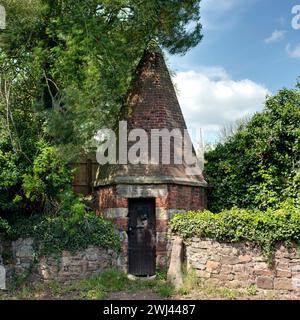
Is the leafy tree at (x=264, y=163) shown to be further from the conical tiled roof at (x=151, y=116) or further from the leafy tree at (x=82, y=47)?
the leafy tree at (x=82, y=47)

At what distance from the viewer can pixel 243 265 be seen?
1078cm

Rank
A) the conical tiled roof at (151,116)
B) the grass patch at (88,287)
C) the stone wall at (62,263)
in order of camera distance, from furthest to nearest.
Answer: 1. the conical tiled roof at (151,116)
2. the stone wall at (62,263)
3. the grass patch at (88,287)

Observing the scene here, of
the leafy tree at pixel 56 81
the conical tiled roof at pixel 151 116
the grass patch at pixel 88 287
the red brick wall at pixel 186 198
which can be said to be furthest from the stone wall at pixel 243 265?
the leafy tree at pixel 56 81

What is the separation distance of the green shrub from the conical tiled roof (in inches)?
60.3

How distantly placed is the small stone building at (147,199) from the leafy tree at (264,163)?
1602 mm

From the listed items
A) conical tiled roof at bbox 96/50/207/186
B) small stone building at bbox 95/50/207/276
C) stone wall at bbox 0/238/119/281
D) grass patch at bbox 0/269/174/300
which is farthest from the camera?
conical tiled roof at bbox 96/50/207/186

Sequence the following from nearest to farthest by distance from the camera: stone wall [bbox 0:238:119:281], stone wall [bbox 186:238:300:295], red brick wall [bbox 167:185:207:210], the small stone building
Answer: stone wall [bbox 186:238:300:295]
stone wall [bbox 0:238:119:281]
the small stone building
red brick wall [bbox 167:185:207:210]

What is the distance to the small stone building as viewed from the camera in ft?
40.6

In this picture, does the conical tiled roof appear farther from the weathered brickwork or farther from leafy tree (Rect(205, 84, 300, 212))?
leafy tree (Rect(205, 84, 300, 212))

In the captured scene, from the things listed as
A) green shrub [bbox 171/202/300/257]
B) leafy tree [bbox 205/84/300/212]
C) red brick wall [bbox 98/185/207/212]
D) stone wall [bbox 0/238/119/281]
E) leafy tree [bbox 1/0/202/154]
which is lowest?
stone wall [bbox 0/238/119/281]

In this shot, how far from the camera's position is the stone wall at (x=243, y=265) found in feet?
33.6

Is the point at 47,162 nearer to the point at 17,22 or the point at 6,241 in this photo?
the point at 6,241

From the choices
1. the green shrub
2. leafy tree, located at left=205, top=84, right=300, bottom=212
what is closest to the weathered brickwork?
the green shrub
